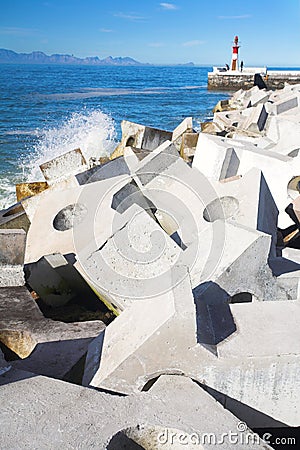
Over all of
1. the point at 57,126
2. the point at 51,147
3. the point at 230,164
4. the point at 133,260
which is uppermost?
the point at 230,164

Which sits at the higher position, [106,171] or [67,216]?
[106,171]

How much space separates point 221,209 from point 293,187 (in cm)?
112

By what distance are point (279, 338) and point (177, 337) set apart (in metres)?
0.50

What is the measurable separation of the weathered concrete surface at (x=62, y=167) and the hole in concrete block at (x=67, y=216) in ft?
3.77

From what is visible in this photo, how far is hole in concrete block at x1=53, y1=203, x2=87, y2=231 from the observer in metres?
4.02

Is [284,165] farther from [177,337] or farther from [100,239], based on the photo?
[177,337]

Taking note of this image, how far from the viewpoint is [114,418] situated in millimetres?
1959

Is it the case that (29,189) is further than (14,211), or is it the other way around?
(29,189)

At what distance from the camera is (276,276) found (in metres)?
3.01

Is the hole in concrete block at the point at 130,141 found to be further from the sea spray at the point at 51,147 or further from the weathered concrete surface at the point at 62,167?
the sea spray at the point at 51,147

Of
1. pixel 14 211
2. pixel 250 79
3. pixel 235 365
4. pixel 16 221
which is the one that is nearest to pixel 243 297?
pixel 235 365

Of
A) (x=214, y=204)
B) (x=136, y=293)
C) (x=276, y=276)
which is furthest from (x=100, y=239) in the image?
(x=276, y=276)

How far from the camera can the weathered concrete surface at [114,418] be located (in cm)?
184

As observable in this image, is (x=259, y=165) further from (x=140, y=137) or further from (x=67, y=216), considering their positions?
(x=140, y=137)
